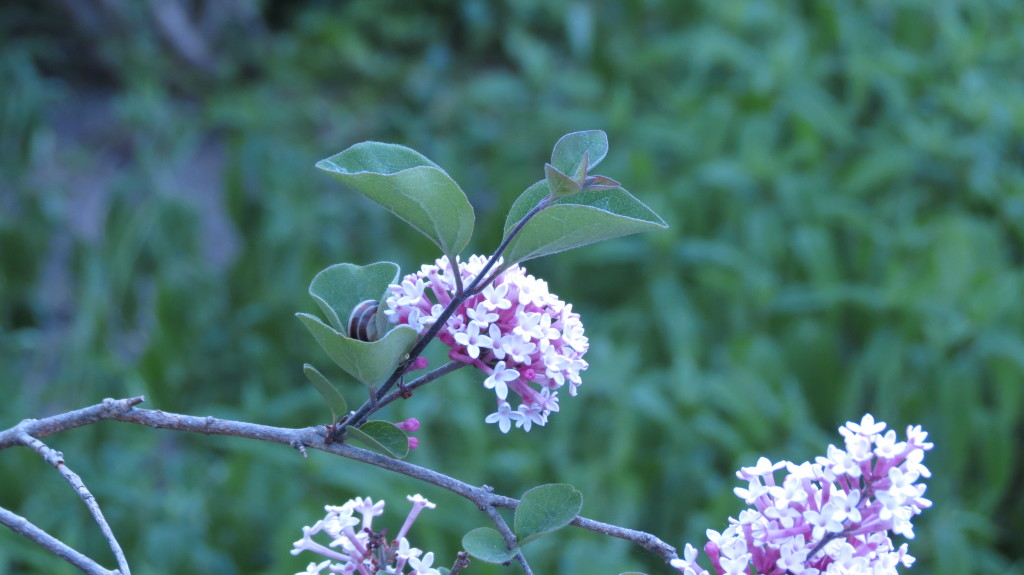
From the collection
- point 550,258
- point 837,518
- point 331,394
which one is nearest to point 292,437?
point 331,394

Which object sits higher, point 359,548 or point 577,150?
point 577,150

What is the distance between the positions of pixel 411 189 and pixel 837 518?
0.97ft

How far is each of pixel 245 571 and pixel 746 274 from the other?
118cm

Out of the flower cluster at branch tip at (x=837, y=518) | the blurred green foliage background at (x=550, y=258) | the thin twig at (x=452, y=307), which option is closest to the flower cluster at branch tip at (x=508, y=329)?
the thin twig at (x=452, y=307)

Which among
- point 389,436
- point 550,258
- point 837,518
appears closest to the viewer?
point 837,518

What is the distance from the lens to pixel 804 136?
8.05 feet

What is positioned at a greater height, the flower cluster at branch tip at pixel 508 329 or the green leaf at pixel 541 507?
the flower cluster at branch tip at pixel 508 329

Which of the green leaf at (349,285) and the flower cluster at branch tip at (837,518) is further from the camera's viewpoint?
the green leaf at (349,285)

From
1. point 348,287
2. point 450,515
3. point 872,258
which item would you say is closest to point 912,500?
point 348,287

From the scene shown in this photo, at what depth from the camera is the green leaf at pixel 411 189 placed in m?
0.56

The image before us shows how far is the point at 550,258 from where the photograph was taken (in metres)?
2.45

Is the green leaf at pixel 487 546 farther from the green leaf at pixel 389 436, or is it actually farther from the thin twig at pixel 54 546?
the thin twig at pixel 54 546

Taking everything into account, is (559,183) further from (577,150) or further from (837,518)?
(837,518)

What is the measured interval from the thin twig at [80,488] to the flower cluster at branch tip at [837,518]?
1.00ft
